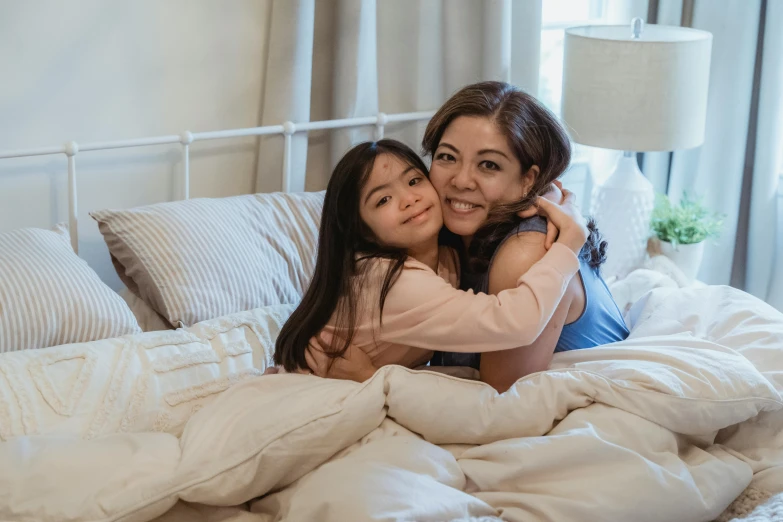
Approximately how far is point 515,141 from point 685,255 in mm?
1204

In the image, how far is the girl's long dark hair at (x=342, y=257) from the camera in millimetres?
1562

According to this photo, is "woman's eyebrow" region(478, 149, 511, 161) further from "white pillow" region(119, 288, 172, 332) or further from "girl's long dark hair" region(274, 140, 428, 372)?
"white pillow" region(119, 288, 172, 332)

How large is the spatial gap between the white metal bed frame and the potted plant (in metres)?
0.78

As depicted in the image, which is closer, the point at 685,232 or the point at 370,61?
the point at 370,61

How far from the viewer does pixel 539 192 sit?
1604mm

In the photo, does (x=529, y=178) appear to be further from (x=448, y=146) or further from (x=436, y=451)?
(x=436, y=451)

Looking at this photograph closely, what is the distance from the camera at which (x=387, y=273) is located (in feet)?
4.96

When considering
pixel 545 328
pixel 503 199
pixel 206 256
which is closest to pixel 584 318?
pixel 545 328

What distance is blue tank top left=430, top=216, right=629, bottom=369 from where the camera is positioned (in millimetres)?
1563

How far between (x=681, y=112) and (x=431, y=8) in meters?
0.71

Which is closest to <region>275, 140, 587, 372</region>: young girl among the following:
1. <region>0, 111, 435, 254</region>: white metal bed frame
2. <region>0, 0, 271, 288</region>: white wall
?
<region>0, 111, 435, 254</region>: white metal bed frame

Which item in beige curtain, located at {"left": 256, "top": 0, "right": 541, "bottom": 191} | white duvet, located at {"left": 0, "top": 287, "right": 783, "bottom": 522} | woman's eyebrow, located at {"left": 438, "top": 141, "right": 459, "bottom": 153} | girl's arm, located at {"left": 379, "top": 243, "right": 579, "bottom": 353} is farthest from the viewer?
beige curtain, located at {"left": 256, "top": 0, "right": 541, "bottom": 191}

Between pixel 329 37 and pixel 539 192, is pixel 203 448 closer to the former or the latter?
pixel 539 192

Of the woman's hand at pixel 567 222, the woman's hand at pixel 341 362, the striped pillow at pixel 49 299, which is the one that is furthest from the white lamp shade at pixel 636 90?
the striped pillow at pixel 49 299
